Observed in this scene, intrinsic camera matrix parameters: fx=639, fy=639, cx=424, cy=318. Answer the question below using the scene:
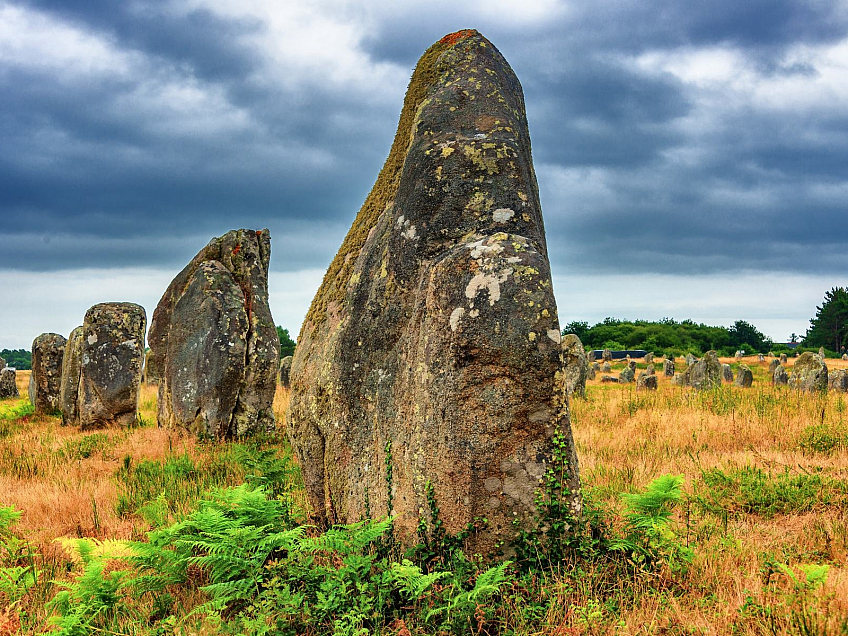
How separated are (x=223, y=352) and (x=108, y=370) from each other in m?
4.19

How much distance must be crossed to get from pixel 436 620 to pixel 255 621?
112 centimetres

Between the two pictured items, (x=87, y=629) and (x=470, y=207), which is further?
(x=470, y=207)

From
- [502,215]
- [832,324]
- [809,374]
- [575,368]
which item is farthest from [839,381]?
[832,324]

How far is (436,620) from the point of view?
13.4 ft

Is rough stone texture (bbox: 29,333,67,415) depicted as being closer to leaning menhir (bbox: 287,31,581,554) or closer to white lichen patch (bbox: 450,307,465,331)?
leaning menhir (bbox: 287,31,581,554)

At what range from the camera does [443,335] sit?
185 inches

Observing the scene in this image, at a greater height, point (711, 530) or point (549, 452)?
point (549, 452)

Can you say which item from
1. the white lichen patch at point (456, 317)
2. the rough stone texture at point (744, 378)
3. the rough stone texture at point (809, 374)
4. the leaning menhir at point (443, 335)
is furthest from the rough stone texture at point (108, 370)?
the rough stone texture at point (744, 378)

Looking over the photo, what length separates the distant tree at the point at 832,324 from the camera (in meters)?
75.4

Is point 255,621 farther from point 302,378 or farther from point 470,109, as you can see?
point 470,109

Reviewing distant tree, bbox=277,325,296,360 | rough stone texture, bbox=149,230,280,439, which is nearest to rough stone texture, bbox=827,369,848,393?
rough stone texture, bbox=149,230,280,439

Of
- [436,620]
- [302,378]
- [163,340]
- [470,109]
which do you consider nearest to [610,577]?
[436,620]

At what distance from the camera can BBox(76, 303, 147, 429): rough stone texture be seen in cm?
1420

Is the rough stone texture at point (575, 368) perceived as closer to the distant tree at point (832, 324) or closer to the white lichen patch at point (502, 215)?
the white lichen patch at point (502, 215)
